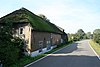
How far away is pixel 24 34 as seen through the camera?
1189 inches

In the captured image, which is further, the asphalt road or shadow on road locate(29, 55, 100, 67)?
the asphalt road

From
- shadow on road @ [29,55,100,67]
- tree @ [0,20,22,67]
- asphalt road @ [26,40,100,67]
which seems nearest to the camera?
tree @ [0,20,22,67]

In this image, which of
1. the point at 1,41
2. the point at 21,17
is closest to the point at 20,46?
the point at 21,17

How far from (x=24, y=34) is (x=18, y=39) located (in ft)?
5.82

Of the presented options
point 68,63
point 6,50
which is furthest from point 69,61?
point 6,50

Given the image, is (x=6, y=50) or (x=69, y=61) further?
(x=69, y=61)

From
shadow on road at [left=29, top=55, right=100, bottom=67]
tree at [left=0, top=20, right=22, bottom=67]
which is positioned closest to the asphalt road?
shadow on road at [left=29, top=55, right=100, bottom=67]

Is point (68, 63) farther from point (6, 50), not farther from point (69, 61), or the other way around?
point (6, 50)

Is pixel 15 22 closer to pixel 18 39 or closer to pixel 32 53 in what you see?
pixel 18 39

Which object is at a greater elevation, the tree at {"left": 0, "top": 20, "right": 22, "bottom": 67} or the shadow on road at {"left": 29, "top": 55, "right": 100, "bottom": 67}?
the tree at {"left": 0, "top": 20, "right": 22, "bottom": 67}

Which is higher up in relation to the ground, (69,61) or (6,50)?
(6,50)

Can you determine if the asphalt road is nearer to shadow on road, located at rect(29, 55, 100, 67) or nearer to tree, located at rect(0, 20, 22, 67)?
shadow on road, located at rect(29, 55, 100, 67)

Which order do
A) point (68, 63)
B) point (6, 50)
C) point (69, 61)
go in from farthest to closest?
point (69, 61) → point (68, 63) → point (6, 50)

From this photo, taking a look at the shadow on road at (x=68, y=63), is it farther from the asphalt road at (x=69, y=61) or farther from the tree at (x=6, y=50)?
the tree at (x=6, y=50)
